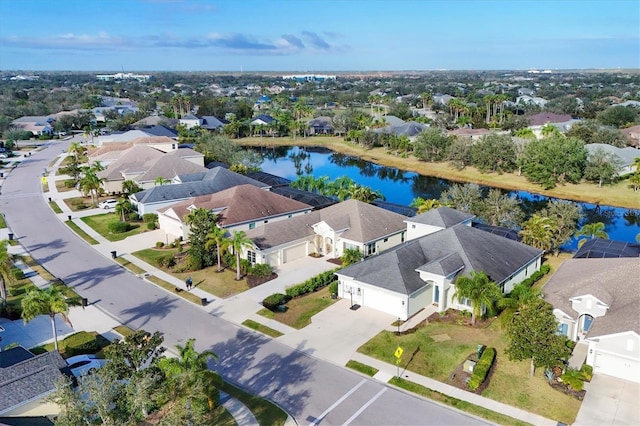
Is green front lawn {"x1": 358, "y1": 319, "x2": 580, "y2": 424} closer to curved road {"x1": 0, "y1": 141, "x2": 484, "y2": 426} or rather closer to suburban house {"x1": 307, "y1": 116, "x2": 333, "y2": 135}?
curved road {"x1": 0, "y1": 141, "x2": 484, "y2": 426}

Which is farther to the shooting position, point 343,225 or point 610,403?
point 343,225

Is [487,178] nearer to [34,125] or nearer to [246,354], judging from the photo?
[246,354]

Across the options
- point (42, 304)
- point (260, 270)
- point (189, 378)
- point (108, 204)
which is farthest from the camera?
point (108, 204)

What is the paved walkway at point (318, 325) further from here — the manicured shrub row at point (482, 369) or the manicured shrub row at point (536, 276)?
the manicured shrub row at point (536, 276)

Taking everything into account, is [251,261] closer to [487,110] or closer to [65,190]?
[65,190]

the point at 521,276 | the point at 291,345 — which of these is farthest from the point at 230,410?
the point at 521,276

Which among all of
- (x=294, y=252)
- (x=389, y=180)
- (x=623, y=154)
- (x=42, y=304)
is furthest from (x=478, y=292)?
(x=623, y=154)
